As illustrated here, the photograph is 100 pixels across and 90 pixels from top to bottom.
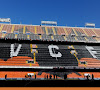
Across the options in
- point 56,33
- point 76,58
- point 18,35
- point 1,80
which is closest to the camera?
point 1,80

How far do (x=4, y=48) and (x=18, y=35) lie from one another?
12.1 metres

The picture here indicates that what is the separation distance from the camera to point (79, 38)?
5312 cm

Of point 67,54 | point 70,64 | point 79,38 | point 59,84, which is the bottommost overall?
point 59,84

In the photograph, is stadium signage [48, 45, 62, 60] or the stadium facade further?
stadium signage [48, 45, 62, 60]

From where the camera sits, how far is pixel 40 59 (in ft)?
120

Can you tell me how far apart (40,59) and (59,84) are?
14.2 meters

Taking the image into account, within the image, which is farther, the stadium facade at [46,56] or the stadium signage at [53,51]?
the stadium signage at [53,51]

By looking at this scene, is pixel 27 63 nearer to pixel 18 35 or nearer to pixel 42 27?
pixel 18 35

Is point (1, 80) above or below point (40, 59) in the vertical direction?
below

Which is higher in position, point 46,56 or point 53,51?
point 53,51

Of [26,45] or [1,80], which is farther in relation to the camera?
[26,45]

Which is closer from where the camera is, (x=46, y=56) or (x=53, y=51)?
(x=46, y=56)

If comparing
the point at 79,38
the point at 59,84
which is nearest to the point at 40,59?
the point at 59,84

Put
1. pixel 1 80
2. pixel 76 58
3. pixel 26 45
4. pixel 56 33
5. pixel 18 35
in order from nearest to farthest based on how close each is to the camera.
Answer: pixel 1 80
pixel 76 58
pixel 26 45
pixel 18 35
pixel 56 33
